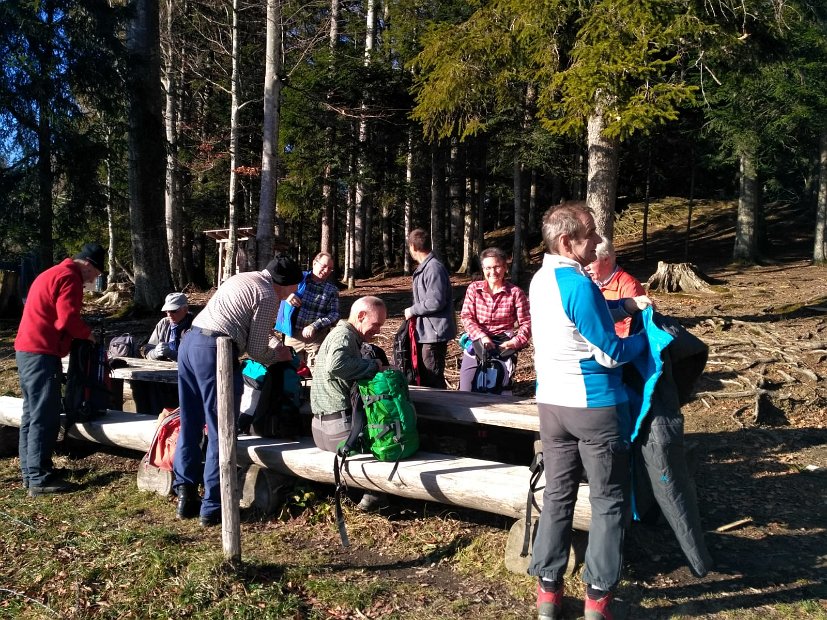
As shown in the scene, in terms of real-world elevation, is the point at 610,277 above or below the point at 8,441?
above

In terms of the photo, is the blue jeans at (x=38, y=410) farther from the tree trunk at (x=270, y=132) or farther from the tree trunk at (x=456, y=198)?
the tree trunk at (x=456, y=198)

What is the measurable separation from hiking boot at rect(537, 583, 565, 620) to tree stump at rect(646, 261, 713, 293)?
504 inches

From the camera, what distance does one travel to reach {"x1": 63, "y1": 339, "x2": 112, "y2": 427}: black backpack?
19.3ft

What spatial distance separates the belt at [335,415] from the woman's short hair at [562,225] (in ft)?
6.19

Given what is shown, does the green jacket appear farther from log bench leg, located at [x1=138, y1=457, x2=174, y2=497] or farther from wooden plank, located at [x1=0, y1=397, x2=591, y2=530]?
log bench leg, located at [x1=138, y1=457, x2=174, y2=497]

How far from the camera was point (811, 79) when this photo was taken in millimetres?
17391

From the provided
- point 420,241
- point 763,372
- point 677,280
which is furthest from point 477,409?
point 677,280

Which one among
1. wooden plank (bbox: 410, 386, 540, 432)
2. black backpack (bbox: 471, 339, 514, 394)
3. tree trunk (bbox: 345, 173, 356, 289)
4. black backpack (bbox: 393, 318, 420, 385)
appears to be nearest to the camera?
wooden plank (bbox: 410, 386, 540, 432)

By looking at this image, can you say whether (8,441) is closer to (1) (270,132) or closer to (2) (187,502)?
(2) (187,502)

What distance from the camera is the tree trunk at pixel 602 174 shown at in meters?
9.79

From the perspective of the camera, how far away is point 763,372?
814 cm

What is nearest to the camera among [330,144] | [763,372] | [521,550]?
[521,550]

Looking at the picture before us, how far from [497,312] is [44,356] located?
3.54 m

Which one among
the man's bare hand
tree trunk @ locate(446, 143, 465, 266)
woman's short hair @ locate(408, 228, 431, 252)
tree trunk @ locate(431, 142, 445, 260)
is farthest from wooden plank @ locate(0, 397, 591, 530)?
tree trunk @ locate(446, 143, 465, 266)
